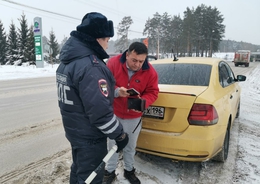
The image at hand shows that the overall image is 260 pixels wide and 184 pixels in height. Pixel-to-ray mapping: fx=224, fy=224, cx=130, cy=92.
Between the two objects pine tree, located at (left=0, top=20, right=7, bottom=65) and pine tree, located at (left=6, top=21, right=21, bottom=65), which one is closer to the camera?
pine tree, located at (left=6, top=21, right=21, bottom=65)

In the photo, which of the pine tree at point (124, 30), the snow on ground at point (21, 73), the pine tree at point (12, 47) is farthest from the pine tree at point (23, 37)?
the pine tree at point (124, 30)

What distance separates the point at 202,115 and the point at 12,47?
117 ft

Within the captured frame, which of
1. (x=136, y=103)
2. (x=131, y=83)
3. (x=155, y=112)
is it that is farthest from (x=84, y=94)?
(x=155, y=112)

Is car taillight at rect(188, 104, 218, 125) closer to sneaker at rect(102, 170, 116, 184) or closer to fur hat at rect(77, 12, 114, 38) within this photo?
sneaker at rect(102, 170, 116, 184)

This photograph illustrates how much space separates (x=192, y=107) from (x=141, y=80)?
713mm

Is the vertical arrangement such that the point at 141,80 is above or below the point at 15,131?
above

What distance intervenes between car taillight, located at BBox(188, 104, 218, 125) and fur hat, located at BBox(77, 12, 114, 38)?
1489 mm

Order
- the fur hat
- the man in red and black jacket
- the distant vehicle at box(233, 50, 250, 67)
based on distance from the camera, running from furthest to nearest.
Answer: the distant vehicle at box(233, 50, 250, 67), the man in red and black jacket, the fur hat

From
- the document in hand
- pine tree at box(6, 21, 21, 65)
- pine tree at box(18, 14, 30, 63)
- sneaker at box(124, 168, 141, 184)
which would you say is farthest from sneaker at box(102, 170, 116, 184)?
pine tree at box(6, 21, 21, 65)

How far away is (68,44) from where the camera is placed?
1832 mm

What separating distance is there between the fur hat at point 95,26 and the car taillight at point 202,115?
4.89ft

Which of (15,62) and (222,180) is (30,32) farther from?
(222,180)

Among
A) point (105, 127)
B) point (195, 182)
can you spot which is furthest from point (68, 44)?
point (195, 182)

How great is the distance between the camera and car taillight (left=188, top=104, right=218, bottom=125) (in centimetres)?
269
